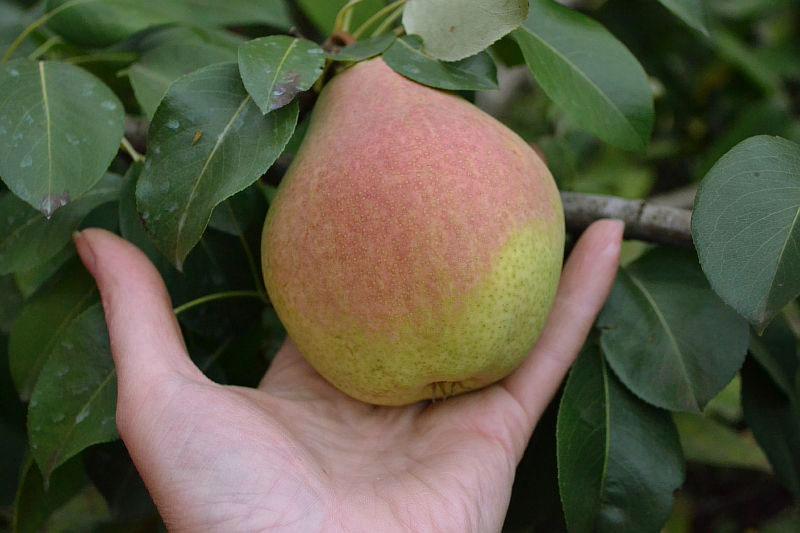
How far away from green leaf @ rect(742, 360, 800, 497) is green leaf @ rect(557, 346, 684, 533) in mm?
210

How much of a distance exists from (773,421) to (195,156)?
0.99m

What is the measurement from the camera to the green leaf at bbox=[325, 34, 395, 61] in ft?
3.26

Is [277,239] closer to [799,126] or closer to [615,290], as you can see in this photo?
[615,290]

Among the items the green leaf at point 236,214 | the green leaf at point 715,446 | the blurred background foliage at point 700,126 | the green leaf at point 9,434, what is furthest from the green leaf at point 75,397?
the green leaf at point 715,446

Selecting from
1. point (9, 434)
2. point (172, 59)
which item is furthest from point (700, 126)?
point (9, 434)

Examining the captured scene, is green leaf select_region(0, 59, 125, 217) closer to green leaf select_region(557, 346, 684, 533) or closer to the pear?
the pear

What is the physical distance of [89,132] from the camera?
978 millimetres

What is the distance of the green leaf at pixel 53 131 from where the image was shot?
0.90 metres

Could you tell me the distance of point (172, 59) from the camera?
1.23 metres

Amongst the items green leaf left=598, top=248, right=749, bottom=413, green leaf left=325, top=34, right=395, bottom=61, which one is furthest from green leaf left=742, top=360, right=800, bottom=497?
green leaf left=325, top=34, right=395, bottom=61

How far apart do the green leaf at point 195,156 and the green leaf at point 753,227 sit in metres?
0.52

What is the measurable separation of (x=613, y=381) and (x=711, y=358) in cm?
15

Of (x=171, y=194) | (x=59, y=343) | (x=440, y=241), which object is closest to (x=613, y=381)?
(x=440, y=241)

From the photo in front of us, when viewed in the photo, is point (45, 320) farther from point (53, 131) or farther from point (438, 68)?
point (438, 68)
